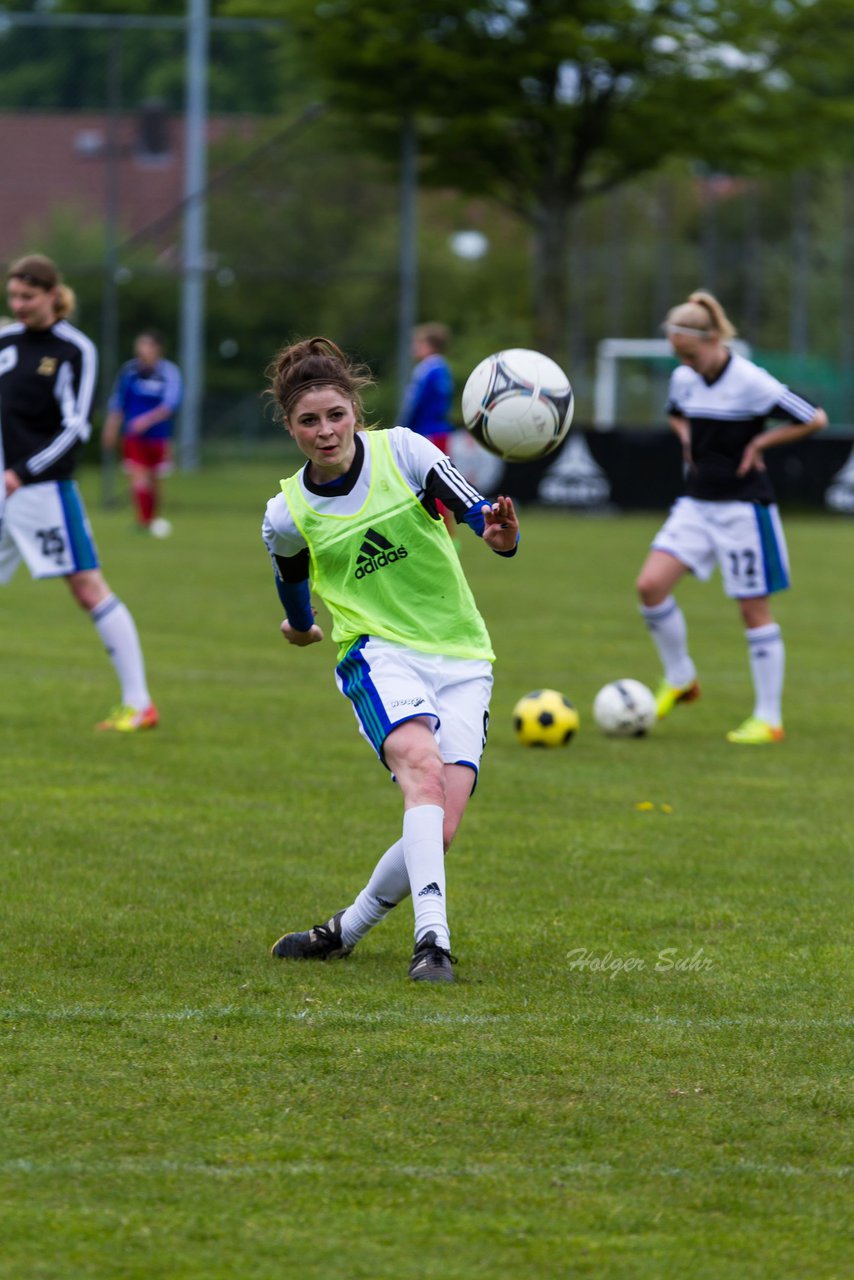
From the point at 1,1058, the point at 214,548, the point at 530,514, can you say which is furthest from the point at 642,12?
the point at 1,1058

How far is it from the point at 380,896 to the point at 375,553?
3.09 ft

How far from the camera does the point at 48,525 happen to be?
8.97 meters

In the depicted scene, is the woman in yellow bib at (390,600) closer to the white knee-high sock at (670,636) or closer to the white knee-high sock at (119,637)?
the white knee-high sock at (119,637)

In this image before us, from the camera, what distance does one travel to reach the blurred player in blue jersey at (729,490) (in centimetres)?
946

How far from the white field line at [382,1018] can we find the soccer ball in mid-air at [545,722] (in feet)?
14.5

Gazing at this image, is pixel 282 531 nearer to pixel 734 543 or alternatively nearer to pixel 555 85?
pixel 734 543

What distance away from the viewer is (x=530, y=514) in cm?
2773

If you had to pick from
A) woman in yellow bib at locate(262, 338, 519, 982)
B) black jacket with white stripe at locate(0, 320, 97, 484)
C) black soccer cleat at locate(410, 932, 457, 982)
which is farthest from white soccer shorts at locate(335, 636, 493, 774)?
black jacket with white stripe at locate(0, 320, 97, 484)

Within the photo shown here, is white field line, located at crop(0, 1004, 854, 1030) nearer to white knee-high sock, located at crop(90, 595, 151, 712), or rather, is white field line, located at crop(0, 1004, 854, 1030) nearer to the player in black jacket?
the player in black jacket

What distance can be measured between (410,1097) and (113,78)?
24777 mm

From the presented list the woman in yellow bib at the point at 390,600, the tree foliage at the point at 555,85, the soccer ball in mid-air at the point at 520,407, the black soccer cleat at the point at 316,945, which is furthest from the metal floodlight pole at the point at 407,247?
the black soccer cleat at the point at 316,945

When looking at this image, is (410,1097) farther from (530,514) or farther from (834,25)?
(834,25)

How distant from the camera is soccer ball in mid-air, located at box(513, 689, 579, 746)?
9.19m

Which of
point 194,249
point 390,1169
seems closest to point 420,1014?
point 390,1169
